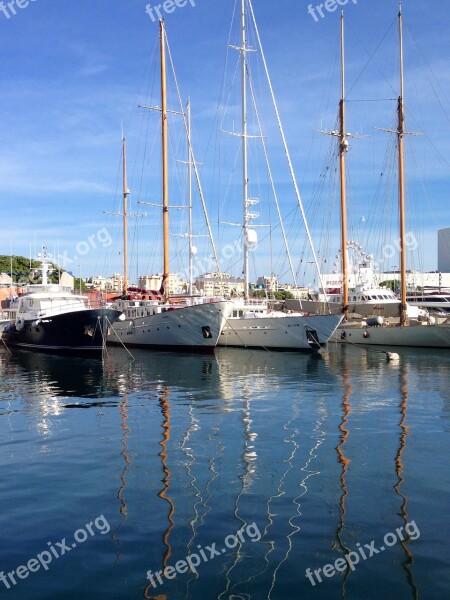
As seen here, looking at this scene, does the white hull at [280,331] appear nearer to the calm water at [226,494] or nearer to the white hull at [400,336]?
the white hull at [400,336]

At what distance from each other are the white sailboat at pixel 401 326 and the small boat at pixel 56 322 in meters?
18.3

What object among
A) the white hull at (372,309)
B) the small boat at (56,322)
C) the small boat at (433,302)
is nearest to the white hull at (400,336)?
the white hull at (372,309)

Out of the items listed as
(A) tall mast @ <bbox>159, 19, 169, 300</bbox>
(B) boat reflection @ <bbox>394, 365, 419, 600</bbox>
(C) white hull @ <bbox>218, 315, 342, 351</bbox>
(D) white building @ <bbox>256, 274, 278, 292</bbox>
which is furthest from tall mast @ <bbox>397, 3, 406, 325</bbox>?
(B) boat reflection @ <bbox>394, 365, 419, 600</bbox>

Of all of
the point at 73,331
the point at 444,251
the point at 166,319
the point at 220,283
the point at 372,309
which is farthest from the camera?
the point at 444,251

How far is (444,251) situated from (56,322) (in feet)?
411

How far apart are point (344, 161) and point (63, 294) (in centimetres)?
2446

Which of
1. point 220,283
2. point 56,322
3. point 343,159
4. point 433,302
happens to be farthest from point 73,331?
point 433,302

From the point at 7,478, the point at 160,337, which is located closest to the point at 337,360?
the point at 160,337

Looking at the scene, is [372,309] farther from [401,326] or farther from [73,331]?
[73,331]

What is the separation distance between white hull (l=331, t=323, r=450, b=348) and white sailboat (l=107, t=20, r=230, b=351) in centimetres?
1204

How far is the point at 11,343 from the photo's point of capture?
43469mm

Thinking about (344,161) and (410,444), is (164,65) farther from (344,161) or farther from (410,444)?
(410,444)

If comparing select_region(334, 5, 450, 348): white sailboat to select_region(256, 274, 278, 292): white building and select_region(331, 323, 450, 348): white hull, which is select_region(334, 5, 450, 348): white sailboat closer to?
select_region(331, 323, 450, 348): white hull

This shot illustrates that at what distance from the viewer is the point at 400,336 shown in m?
40.6
